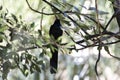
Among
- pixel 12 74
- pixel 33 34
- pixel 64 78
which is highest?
pixel 33 34

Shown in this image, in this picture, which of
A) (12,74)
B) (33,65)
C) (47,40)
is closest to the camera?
(47,40)

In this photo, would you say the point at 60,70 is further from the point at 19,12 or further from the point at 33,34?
the point at 33,34

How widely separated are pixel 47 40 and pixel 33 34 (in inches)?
3.1

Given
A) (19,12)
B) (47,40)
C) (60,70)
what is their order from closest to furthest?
(47,40)
(19,12)
(60,70)

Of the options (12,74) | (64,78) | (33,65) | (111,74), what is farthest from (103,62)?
(33,65)

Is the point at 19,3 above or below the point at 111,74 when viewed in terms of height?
above

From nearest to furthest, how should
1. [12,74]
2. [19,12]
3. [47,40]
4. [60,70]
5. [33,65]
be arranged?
[47,40] < [33,65] < [19,12] < [12,74] < [60,70]

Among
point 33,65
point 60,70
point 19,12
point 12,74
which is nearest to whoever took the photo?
point 33,65

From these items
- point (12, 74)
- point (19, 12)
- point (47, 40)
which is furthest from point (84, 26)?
point (12, 74)

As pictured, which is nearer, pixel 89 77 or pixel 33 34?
pixel 33 34

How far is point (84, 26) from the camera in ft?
3.37

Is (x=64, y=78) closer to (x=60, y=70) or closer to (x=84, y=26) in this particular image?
(x=60, y=70)

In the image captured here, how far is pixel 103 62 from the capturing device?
8.36 feet

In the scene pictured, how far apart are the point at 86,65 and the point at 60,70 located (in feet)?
0.65
